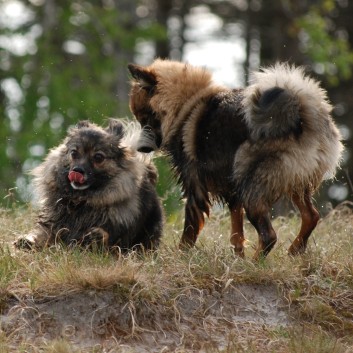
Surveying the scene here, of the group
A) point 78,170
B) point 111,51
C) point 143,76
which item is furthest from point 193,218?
point 111,51

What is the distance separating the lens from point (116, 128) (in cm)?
968

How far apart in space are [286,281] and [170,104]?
206 cm

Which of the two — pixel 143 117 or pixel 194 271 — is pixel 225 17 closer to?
pixel 143 117

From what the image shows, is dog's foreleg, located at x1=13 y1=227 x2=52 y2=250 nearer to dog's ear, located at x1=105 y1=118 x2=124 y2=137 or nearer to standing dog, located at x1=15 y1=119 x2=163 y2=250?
standing dog, located at x1=15 y1=119 x2=163 y2=250

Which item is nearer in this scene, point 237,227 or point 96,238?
point 96,238

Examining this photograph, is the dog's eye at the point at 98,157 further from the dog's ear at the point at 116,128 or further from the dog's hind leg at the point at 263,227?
the dog's hind leg at the point at 263,227

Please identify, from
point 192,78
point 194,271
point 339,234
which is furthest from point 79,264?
point 339,234

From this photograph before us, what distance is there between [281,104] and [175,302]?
6.04 ft

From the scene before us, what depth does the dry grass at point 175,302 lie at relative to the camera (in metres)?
7.76

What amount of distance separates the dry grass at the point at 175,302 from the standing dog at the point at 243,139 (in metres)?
0.54

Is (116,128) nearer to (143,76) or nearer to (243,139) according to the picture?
(143,76)

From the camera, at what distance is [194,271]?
28.0 ft

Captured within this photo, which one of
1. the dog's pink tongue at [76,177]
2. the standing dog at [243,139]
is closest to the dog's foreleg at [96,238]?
the dog's pink tongue at [76,177]

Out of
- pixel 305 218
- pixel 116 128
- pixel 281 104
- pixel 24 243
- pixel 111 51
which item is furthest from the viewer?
pixel 111 51
